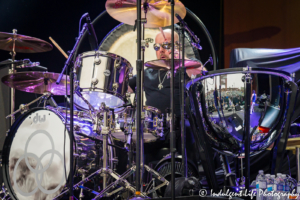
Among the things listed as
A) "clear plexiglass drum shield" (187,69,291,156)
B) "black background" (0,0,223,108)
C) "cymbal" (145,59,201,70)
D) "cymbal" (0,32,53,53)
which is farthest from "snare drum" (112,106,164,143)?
"black background" (0,0,223,108)

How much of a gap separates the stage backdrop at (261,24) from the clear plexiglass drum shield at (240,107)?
2969mm

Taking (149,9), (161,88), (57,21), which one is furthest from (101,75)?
(57,21)

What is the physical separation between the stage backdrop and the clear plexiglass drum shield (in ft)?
9.74

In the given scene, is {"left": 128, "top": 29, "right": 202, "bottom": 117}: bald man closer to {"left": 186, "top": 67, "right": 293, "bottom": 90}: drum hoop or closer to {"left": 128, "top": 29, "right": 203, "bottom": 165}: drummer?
{"left": 128, "top": 29, "right": 203, "bottom": 165}: drummer

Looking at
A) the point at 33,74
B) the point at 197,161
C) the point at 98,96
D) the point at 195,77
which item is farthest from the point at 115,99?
the point at 195,77

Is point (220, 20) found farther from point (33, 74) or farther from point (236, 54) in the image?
point (33, 74)

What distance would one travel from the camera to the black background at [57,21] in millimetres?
4617

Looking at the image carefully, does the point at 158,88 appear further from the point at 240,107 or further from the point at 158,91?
the point at 240,107

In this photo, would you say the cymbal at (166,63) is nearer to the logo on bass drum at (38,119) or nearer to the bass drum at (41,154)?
the bass drum at (41,154)

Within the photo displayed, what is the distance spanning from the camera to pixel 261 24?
500 cm

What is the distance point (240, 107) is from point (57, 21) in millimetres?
3701

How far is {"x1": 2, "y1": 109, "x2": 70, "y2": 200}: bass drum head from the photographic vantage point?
9.87ft

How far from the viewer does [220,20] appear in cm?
525

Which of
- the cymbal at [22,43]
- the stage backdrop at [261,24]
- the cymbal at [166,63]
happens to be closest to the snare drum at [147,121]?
the cymbal at [166,63]
